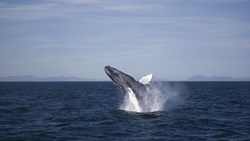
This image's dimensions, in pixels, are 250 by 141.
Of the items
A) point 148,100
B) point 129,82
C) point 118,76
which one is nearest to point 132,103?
point 148,100

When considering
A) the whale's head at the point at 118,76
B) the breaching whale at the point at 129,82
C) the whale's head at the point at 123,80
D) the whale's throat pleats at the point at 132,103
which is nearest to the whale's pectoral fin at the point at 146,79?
the breaching whale at the point at 129,82

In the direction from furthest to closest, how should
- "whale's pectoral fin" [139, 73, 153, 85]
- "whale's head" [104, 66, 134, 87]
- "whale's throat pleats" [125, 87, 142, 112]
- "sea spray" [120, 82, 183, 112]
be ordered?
"sea spray" [120, 82, 183, 112], "whale's throat pleats" [125, 87, 142, 112], "whale's head" [104, 66, 134, 87], "whale's pectoral fin" [139, 73, 153, 85]

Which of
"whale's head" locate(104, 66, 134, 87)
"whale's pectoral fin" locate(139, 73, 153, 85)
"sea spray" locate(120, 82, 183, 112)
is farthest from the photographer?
"sea spray" locate(120, 82, 183, 112)

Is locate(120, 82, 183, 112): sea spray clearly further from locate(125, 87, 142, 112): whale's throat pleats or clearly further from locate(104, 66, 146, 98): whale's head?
locate(104, 66, 146, 98): whale's head

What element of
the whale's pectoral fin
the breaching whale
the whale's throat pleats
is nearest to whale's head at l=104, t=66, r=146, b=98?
the breaching whale

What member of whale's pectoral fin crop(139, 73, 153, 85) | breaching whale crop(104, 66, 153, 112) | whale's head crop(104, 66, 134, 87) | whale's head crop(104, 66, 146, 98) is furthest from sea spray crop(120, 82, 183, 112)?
whale's pectoral fin crop(139, 73, 153, 85)

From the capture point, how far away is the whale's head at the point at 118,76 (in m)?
19.8

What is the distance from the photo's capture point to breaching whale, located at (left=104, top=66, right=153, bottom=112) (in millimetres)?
19797

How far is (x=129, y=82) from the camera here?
20141 mm

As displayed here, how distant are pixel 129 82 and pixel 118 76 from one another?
0.75 metres

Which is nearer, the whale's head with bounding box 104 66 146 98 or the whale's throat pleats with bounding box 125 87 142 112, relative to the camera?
the whale's head with bounding box 104 66 146 98

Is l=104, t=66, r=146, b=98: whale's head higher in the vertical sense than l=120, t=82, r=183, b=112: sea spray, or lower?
higher

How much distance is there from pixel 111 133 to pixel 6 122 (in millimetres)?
7031

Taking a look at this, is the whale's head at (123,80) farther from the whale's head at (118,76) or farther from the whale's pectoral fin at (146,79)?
the whale's pectoral fin at (146,79)
